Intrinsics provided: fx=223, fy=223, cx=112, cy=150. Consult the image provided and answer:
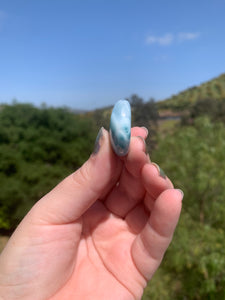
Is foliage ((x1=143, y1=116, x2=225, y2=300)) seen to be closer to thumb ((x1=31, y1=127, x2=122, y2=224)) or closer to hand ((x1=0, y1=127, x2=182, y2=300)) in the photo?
hand ((x1=0, y1=127, x2=182, y2=300))

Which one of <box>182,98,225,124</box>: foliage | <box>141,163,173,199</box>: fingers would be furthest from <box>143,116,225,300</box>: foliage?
<box>141,163,173,199</box>: fingers

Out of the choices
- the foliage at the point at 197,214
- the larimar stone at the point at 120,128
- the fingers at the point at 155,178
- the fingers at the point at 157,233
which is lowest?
the foliage at the point at 197,214

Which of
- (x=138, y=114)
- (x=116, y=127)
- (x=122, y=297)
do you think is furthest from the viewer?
(x=138, y=114)

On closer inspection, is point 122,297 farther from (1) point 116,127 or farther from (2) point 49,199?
(1) point 116,127

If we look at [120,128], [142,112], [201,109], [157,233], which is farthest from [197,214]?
[120,128]

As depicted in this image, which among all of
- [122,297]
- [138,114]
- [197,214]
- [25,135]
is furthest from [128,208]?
[25,135]

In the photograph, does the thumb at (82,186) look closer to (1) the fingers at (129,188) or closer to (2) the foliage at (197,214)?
(1) the fingers at (129,188)

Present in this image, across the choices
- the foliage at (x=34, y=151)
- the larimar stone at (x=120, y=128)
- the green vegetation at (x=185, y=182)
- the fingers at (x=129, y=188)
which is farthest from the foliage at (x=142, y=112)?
the foliage at (x=34, y=151)
